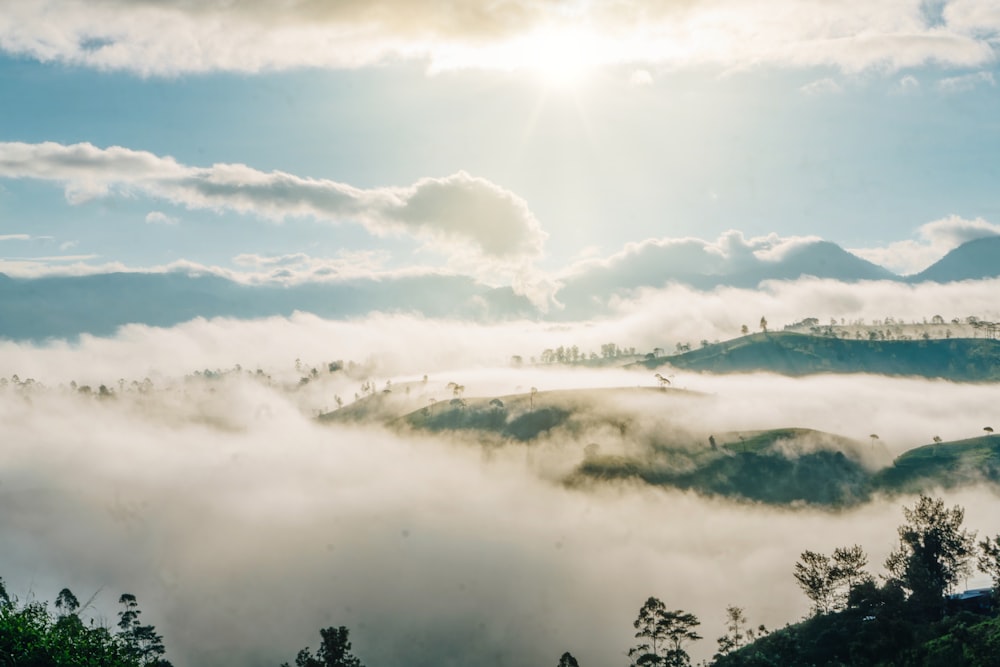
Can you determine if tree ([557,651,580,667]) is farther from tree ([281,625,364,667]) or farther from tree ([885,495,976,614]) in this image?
tree ([885,495,976,614])

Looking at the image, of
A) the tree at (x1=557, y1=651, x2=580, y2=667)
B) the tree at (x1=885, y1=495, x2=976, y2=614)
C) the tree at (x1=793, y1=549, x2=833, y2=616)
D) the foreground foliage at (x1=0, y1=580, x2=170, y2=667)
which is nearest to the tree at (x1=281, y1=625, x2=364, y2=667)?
the tree at (x1=557, y1=651, x2=580, y2=667)

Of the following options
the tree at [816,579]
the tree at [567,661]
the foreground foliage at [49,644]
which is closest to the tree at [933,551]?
the tree at [816,579]

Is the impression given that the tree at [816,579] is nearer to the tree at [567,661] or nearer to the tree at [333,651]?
the tree at [567,661]

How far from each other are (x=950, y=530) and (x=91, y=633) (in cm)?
16041

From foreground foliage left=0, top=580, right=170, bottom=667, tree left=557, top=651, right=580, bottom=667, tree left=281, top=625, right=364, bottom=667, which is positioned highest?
foreground foliage left=0, top=580, right=170, bottom=667

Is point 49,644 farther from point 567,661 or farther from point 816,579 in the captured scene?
point 816,579

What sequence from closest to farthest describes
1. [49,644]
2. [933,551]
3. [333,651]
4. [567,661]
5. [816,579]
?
[49,644] < [333,651] < [567,661] < [933,551] < [816,579]

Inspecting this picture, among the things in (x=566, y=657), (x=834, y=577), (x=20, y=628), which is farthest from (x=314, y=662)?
(x=834, y=577)

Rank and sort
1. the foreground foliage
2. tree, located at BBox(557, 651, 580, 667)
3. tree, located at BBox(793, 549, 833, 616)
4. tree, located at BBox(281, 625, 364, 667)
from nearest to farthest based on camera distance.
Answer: the foreground foliage, tree, located at BBox(281, 625, 364, 667), tree, located at BBox(557, 651, 580, 667), tree, located at BBox(793, 549, 833, 616)

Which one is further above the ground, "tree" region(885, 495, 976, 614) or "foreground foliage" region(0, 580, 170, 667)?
"foreground foliage" region(0, 580, 170, 667)

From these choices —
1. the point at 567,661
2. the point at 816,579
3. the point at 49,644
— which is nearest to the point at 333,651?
the point at 567,661

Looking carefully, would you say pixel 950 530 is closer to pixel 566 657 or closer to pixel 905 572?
pixel 905 572

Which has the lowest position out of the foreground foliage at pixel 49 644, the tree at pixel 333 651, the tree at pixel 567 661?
the tree at pixel 567 661

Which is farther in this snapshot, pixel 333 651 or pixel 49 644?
pixel 333 651
